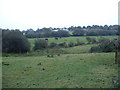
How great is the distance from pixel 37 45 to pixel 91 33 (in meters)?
26.0

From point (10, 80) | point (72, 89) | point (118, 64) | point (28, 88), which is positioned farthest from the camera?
point (118, 64)

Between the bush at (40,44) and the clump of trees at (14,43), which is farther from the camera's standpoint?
the bush at (40,44)

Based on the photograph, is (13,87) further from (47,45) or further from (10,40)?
(47,45)

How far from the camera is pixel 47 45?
44062 mm

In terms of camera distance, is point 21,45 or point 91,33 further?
point 91,33

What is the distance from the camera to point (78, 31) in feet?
210

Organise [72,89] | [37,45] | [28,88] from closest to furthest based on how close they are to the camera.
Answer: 1. [72,89]
2. [28,88]
3. [37,45]

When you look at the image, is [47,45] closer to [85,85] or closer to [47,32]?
[47,32]

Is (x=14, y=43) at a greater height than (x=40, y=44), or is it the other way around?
(x=14, y=43)

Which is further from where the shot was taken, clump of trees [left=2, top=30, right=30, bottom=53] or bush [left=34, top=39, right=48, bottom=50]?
bush [left=34, top=39, right=48, bottom=50]

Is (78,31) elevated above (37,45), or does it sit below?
above

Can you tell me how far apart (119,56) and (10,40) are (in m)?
26.3

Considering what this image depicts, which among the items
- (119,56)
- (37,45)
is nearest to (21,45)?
(37,45)

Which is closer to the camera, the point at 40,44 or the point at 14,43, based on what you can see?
the point at 14,43
